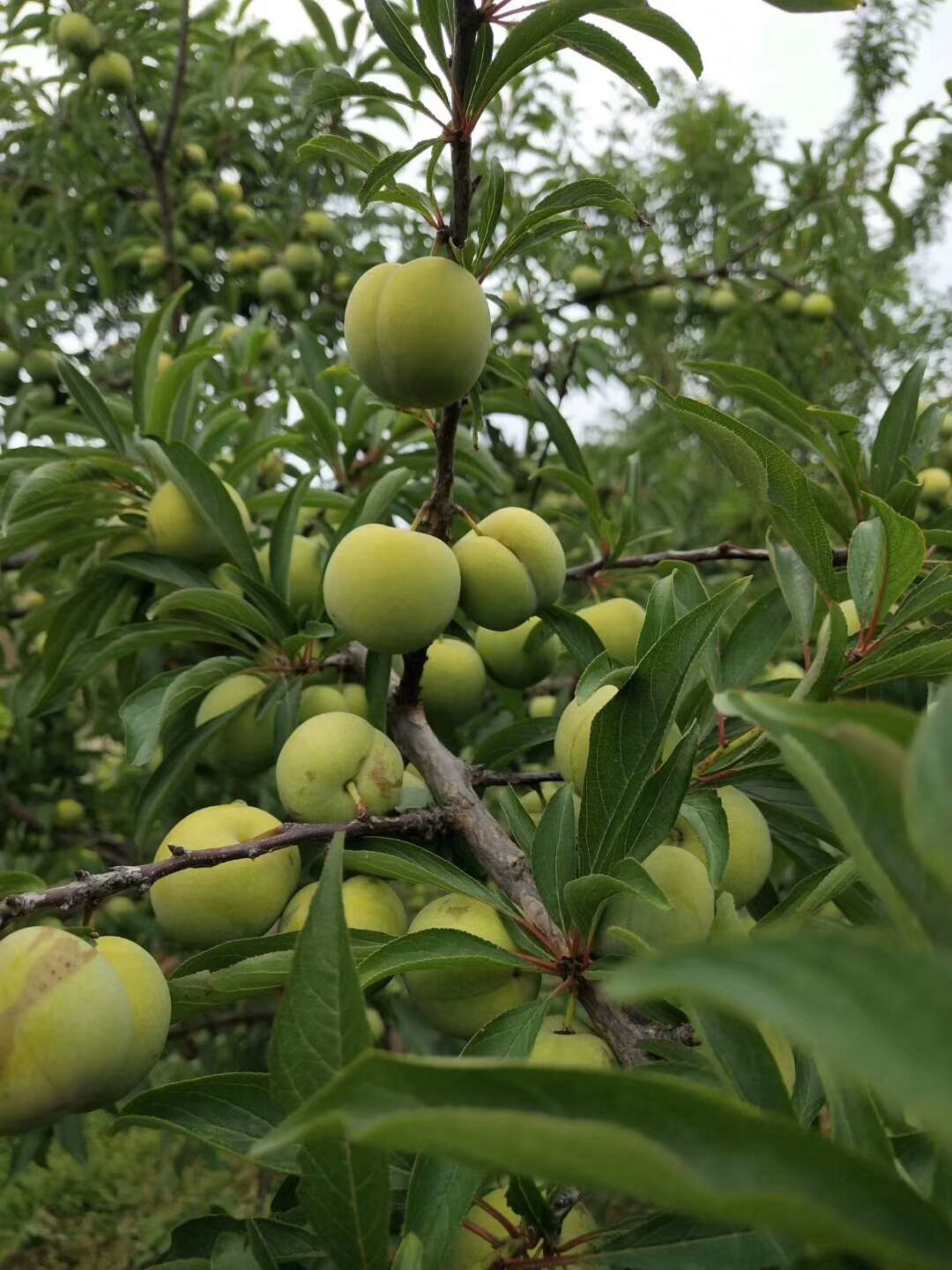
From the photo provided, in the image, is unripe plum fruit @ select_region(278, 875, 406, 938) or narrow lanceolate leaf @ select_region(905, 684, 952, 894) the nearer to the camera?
narrow lanceolate leaf @ select_region(905, 684, 952, 894)

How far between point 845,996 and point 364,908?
21.4 inches

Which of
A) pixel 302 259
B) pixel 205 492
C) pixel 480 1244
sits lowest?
pixel 480 1244

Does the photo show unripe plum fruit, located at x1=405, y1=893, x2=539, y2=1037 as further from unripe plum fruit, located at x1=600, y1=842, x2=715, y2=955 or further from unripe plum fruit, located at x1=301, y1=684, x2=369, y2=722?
unripe plum fruit, located at x1=301, y1=684, x2=369, y2=722

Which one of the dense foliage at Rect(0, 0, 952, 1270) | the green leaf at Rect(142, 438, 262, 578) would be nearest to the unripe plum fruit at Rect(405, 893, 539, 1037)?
the dense foliage at Rect(0, 0, 952, 1270)

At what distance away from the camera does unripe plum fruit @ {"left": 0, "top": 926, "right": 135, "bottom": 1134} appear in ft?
1.75

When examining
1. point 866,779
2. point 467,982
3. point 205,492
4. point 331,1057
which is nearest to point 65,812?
point 205,492

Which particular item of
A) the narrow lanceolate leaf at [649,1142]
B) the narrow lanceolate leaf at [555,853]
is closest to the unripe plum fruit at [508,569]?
the narrow lanceolate leaf at [555,853]

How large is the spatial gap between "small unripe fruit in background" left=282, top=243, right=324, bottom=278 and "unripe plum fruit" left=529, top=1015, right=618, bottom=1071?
82.2 inches

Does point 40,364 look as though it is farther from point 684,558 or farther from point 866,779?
point 866,779

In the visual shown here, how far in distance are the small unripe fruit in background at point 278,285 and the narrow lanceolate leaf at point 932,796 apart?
2.29 m

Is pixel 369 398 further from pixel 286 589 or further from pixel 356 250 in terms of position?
pixel 356 250

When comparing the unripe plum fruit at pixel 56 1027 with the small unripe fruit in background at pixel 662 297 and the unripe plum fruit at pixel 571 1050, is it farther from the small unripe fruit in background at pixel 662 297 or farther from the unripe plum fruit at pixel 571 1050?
the small unripe fruit in background at pixel 662 297

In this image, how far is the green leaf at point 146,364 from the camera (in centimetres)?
112

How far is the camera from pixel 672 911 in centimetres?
64
